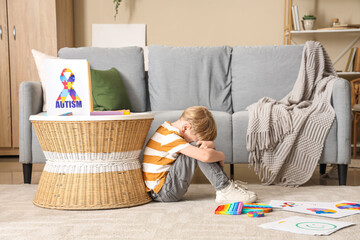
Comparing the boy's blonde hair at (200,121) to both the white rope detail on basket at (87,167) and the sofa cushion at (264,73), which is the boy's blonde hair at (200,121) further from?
the sofa cushion at (264,73)

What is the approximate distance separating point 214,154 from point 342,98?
1002 millimetres

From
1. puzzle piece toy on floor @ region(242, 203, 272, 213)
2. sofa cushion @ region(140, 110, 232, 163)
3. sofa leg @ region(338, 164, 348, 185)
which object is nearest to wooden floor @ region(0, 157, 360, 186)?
sofa leg @ region(338, 164, 348, 185)

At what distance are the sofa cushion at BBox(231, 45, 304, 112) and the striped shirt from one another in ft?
3.84

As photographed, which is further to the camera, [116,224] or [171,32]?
[171,32]

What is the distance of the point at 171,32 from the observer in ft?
16.3

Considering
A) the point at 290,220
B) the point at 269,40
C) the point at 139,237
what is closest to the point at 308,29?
the point at 269,40

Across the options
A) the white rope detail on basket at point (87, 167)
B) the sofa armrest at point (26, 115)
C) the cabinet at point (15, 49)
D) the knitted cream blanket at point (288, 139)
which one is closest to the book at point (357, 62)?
the knitted cream blanket at point (288, 139)

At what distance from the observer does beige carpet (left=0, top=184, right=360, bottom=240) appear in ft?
5.02

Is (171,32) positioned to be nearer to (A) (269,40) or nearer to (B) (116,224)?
(A) (269,40)

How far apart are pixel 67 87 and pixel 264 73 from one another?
5.24 feet

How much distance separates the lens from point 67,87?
1942 mm

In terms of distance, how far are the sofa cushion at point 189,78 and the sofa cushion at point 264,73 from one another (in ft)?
0.29

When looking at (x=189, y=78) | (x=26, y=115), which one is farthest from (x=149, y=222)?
(x=189, y=78)

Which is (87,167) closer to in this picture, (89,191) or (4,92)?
(89,191)
